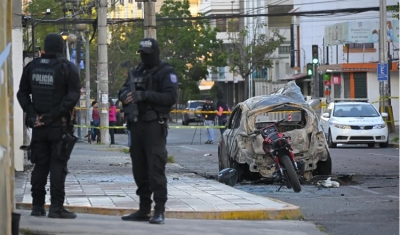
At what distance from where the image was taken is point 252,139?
15453 millimetres

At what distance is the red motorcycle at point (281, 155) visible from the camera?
14039 mm

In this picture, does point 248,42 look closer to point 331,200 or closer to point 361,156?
point 361,156

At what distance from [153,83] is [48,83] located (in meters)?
1.08

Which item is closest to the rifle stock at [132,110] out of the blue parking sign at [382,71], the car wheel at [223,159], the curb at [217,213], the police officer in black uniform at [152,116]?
the police officer in black uniform at [152,116]

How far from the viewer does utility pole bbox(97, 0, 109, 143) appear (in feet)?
96.8

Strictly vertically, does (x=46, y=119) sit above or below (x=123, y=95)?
below

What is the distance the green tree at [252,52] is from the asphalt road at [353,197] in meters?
46.4

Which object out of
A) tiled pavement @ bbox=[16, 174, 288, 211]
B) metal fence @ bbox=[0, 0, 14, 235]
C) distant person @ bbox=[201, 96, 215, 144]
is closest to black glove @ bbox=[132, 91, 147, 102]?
metal fence @ bbox=[0, 0, 14, 235]

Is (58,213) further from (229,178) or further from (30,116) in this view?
(229,178)

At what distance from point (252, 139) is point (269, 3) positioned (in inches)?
2395

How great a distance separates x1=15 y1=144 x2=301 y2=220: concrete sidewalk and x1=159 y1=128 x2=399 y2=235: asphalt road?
0.62 m

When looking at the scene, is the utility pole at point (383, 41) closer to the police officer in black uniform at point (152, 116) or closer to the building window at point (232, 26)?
the police officer in black uniform at point (152, 116)

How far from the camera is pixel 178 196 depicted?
480 inches

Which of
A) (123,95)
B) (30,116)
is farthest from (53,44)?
(123,95)
